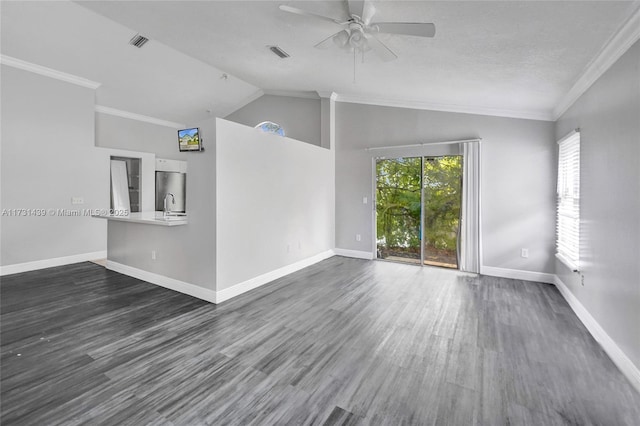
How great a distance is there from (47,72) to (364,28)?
5.53m

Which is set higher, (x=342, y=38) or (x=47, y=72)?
(x=47, y=72)

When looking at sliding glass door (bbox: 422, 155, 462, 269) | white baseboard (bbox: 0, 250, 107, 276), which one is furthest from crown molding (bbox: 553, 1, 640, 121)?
white baseboard (bbox: 0, 250, 107, 276)

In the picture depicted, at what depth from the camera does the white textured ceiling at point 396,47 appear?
2.41 meters

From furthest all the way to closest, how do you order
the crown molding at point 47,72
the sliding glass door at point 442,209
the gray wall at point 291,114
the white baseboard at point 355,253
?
the gray wall at point 291,114 < the white baseboard at point 355,253 < the sliding glass door at point 442,209 < the crown molding at point 47,72

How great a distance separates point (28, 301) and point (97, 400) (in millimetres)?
2700

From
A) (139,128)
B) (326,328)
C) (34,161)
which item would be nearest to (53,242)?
(34,161)

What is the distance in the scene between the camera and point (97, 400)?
187cm

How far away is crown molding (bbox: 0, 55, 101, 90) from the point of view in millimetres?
4448

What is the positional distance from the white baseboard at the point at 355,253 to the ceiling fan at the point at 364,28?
384cm

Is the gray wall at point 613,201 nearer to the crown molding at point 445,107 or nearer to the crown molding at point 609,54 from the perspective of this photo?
the crown molding at point 609,54

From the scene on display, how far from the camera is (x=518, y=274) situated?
4.68m

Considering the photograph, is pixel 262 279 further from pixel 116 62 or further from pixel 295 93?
pixel 116 62

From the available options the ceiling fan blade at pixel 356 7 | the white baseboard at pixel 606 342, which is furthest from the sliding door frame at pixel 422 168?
the ceiling fan blade at pixel 356 7

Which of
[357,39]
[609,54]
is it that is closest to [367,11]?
[357,39]
